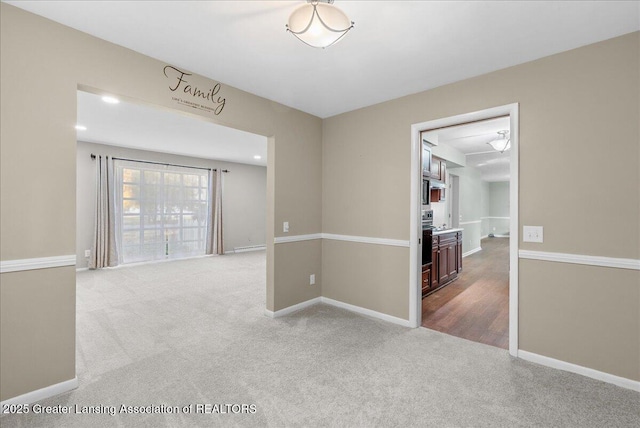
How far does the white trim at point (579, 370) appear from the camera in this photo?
83.4 inches

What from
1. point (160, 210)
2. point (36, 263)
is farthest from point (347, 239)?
point (160, 210)

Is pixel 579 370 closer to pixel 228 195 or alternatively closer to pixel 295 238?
pixel 295 238

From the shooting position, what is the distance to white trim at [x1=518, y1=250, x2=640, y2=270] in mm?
2121

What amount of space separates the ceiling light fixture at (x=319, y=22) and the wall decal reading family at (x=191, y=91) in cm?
140

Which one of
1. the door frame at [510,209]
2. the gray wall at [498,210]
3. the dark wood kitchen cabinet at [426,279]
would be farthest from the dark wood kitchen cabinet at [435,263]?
the gray wall at [498,210]

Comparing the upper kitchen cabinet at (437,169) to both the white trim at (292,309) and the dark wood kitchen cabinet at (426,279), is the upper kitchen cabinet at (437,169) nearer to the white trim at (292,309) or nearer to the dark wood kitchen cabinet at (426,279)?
the dark wood kitchen cabinet at (426,279)

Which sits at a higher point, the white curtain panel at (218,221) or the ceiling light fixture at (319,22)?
the ceiling light fixture at (319,22)

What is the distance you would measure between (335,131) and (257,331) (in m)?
2.64

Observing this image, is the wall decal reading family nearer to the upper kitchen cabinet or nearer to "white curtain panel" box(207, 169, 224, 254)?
the upper kitchen cabinet

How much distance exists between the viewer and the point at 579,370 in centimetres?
230

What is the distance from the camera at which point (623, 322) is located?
2139 mm

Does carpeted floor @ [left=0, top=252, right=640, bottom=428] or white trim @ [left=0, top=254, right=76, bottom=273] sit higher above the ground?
white trim @ [left=0, top=254, right=76, bottom=273]

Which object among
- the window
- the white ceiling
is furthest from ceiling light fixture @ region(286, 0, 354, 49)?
the window

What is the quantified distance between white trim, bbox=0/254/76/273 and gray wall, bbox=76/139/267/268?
15.8 ft
